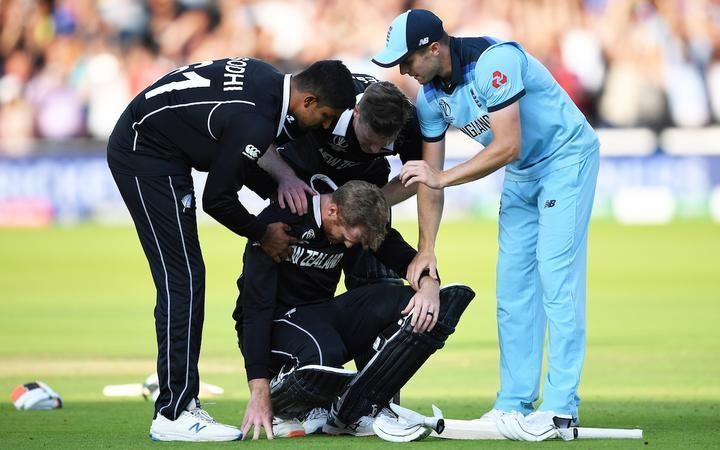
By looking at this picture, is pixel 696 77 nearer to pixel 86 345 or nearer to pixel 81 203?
pixel 81 203

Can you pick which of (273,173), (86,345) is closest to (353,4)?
(86,345)

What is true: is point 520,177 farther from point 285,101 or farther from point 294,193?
point 285,101

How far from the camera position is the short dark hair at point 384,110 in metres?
5.78

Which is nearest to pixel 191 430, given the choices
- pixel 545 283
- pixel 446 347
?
pixel 545 283

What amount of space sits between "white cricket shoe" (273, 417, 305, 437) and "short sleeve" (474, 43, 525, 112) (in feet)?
5.55

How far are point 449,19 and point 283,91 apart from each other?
695 inches

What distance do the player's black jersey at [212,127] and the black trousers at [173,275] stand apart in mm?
102

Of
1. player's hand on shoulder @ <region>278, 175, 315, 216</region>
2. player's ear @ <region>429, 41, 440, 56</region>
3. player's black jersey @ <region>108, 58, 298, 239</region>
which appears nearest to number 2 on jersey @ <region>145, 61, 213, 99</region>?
player's black jersey @ <region>108, 58, 298, 239</region>

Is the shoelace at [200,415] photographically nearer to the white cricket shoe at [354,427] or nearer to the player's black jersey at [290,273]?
the player's black jersey at [290,273]

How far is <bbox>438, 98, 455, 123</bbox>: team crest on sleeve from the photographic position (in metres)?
6.00

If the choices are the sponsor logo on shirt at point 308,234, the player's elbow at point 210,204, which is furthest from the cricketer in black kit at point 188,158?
the sponsor logo on shirt at point 308,234

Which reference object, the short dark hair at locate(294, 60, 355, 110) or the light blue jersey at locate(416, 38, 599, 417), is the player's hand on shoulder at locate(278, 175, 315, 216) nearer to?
the short dark hair at locate(294, 60, 355, 110)

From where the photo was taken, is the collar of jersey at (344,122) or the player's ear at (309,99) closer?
the player's ear at (309,99)

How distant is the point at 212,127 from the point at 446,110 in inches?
44.4
